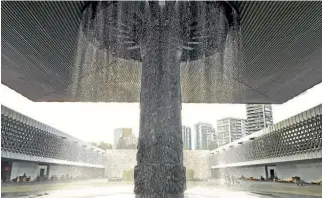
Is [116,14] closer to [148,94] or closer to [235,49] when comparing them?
[148,94]

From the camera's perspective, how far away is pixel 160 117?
815 cm

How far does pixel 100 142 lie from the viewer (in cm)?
8106

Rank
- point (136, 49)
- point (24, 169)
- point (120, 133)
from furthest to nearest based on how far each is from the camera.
→ point (120, 133) < point (24, 169) < point (136, 49)

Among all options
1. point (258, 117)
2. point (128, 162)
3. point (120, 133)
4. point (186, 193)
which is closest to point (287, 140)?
point (186, 193)

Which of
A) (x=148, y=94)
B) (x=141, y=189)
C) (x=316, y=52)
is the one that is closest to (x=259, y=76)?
(x=316, y=52)

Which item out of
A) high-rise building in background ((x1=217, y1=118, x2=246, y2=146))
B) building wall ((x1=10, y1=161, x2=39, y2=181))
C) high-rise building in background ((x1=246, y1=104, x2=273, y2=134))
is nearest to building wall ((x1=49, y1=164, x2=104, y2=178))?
building wall ((x1=10, y1=161, x2=39, y2=181))

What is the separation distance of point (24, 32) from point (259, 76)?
966cm

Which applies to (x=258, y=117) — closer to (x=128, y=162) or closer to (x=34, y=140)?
(x=128, y=162)

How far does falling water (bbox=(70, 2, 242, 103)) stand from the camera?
28.2 feet

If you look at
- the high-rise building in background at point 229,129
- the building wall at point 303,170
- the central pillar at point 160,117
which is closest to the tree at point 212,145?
the high-rise building in background at point 229,129

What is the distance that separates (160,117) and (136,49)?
124 inches

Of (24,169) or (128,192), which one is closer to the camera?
(128,192)

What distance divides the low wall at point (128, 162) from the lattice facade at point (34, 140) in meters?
11.6

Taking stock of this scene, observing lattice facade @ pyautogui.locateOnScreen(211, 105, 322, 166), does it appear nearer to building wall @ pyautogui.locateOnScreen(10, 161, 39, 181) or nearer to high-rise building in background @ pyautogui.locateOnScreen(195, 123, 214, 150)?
high-rise building in background @ pyautogui.locateOnScreen(195, 123, 214, 150)
